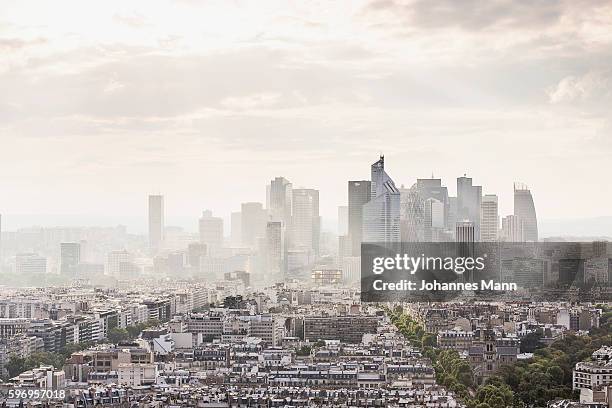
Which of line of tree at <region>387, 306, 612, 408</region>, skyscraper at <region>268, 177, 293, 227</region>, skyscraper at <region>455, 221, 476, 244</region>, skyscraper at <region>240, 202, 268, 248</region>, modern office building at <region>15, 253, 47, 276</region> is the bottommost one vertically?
line of tree at <region>387, 306, 612, 408</region>

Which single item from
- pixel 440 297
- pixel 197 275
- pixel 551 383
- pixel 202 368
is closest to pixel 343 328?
pixel 440 297

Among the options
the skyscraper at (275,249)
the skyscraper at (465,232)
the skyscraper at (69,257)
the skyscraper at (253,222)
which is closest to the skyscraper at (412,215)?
the skyscraper at (465,232)

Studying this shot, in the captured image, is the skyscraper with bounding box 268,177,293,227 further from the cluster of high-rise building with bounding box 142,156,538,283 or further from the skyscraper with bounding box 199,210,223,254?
the skyscraper with bounding box 199,210,223,254

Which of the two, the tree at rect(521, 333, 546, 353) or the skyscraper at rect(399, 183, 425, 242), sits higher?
the skyscraper at rect(399, 183, 425, 242)

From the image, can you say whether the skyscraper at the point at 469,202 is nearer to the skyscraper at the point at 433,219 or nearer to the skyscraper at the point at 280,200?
the skyscraper at the point at 433,219

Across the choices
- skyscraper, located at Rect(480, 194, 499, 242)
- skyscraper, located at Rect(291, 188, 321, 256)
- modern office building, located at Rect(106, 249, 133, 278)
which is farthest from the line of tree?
modern office building, located at Rect(106, 249, 133, 278)

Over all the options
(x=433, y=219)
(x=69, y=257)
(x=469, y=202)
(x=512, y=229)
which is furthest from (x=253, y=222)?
(x=512, y=229)

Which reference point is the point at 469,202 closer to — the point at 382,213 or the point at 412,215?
the point at 412,215

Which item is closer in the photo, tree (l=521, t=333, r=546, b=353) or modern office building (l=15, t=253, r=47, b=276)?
tree (l=521, t=333, r=546, b=353)
